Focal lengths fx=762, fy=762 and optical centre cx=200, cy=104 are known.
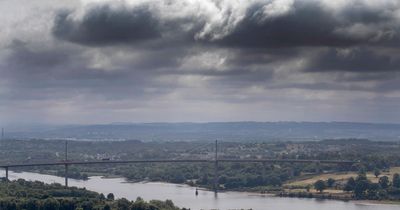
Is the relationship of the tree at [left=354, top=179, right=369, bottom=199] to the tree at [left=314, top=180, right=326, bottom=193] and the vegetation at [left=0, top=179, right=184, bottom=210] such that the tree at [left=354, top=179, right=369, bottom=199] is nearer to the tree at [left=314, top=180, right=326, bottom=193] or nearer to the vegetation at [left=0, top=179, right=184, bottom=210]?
the tree at [left=314, top=180, right=326, bottom=193]

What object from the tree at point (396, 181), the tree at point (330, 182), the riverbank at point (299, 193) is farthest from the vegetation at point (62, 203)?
the tree at point (396, 181)

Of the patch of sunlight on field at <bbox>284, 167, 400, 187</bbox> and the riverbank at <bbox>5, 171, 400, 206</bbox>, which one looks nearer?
the riverbank at <bbox>5, 171, 400, 206</bbox>

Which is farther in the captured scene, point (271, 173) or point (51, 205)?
point (271, 173)

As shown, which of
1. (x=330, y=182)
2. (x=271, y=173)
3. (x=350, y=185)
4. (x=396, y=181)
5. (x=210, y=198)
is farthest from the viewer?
(x=271, y=173)

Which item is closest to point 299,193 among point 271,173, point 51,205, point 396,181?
point 396,181

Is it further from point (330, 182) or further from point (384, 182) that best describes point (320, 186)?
point (384, 182)

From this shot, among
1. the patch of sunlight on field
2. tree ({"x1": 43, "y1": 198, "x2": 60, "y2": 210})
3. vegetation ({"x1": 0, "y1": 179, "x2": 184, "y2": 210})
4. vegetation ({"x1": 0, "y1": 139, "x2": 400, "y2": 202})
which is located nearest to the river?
vegetation ({"x1": 0, "y1": 139, "x2": 400, "y2": 202})

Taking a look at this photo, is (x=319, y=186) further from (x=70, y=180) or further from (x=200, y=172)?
(x=70, y=180)

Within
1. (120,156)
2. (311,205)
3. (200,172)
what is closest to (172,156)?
(120,156)
